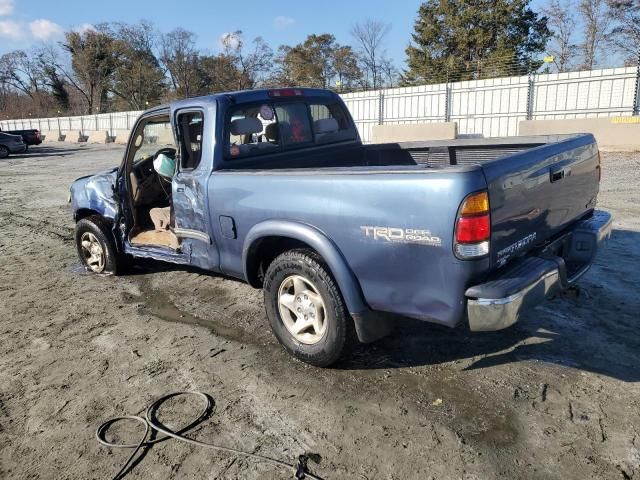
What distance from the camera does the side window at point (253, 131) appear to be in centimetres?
423

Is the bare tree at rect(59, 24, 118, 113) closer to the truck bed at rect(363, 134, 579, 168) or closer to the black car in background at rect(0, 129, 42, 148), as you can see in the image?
the black car in background at rect(0, 129, 42, 148)

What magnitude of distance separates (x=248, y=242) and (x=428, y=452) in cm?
187

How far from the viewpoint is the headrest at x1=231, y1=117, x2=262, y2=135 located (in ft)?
13.8

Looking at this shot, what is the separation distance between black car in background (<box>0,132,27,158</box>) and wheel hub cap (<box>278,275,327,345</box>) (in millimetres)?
29409

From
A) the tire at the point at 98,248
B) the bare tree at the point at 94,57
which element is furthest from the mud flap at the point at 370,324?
the bare tree at the point at 94,57

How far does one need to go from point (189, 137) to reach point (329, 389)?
8.29 ft

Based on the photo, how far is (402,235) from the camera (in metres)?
2.85

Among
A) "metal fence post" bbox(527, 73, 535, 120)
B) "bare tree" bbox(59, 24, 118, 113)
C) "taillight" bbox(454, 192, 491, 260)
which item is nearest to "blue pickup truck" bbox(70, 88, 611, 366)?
"taillight" bbox(454, 192, 491, 260)

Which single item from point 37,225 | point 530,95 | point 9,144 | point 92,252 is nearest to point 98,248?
point 92,252

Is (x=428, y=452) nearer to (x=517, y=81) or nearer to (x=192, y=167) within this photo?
(x=192, y=167)

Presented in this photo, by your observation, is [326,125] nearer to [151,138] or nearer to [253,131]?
[253,131]

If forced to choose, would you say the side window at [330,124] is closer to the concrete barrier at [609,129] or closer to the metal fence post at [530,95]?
the concrete barrier at [609,129]

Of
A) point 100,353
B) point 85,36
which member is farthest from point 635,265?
point 85,36

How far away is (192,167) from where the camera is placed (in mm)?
4406
